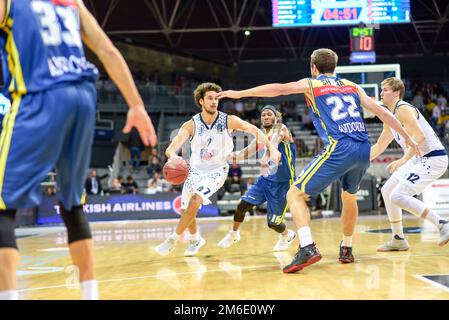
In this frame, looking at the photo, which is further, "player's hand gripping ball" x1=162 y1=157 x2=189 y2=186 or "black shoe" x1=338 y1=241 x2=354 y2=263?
"player's hand gripping ball" x1=162 y1=157 x2=189 y2=186

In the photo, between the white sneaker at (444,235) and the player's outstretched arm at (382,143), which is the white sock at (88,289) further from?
the white sneaker at (444,235)

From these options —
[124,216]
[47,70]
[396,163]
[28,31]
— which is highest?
[28,31]

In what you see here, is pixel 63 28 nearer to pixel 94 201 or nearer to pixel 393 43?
pixel 94 201

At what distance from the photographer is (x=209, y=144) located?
743 centimetres

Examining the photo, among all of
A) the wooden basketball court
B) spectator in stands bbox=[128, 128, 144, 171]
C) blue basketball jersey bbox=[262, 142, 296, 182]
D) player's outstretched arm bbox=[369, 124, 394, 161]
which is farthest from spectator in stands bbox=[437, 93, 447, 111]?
player's outstretched arm bbox=[369, 124, 394, 161]

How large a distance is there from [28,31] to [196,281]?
9.60ft

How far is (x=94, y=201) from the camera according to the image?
17406mm

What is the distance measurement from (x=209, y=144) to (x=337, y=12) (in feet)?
39.4

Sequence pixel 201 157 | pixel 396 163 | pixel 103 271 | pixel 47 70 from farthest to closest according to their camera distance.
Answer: pixel 201 157, pixel 396 163, pixel 103 271, pixel 47 70

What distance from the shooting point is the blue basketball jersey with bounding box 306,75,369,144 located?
18.5 feet

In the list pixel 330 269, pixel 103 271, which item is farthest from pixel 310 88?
pixel 103 271

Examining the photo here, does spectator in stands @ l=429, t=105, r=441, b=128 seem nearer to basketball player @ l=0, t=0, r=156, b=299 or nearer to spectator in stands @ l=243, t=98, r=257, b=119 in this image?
spectator in stands @ l=243, t=98, r=257, b=119

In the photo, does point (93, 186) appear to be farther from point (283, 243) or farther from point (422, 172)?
point (422, 172)

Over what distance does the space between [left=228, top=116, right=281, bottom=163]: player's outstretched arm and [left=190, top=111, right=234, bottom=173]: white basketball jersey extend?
86 mm
